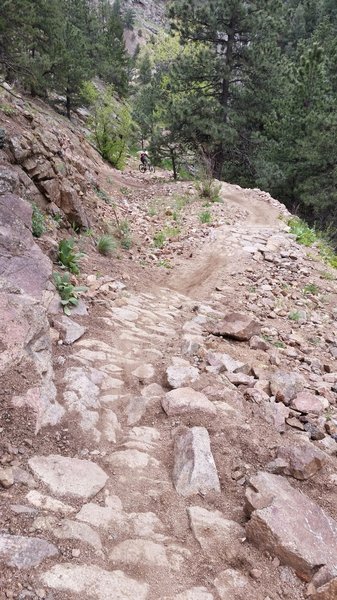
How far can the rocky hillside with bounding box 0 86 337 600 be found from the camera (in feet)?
6.63

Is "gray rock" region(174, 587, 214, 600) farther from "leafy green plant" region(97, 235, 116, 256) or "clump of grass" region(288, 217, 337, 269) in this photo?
"clump of grass" region(288, 217, 337, 269)

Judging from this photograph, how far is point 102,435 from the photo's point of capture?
297cm

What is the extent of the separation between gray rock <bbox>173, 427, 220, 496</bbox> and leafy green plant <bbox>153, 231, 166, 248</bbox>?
6330 millimetres

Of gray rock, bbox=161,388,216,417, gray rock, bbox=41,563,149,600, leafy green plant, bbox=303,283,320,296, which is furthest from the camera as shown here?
leafy green plant, bbox=303,283,320,296

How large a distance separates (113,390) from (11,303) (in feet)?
3.67

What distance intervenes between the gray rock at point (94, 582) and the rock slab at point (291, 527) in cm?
69

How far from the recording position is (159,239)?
30.1ft

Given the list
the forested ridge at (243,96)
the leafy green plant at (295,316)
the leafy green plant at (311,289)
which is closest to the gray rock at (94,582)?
the leafy green plant at (295,316)

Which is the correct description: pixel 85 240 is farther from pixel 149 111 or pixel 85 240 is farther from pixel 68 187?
pixel 149 111

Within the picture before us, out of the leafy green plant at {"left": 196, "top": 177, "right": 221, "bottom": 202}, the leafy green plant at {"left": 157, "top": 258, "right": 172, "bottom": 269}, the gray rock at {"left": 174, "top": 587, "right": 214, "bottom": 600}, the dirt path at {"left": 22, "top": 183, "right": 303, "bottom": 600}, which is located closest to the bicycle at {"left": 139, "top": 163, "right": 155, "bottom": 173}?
the leafy green plant at {"left": 196, "top": 177, "right": 221, "bottom": 202}

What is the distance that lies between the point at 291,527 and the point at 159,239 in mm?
7461

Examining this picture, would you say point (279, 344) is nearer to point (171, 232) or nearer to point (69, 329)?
point (69, 329)

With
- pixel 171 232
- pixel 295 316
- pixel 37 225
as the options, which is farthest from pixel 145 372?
pixel 171 232

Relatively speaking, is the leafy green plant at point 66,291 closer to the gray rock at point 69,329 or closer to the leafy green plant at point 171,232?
the gray rock at point 69,329
